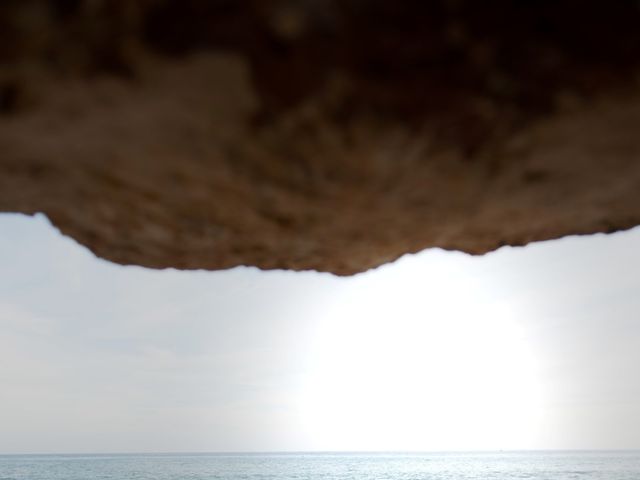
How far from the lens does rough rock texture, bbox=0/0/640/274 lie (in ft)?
5.72

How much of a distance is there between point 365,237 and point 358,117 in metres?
1.39

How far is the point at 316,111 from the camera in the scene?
1977 millimetres

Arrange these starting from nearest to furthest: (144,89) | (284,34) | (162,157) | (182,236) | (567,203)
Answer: (284,34) < (144,89) < (162,157) < (567,203) < (182,236)

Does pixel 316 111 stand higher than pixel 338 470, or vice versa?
pixel 316 111

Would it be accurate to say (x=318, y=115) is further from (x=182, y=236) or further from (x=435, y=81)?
(x=182, y=236)

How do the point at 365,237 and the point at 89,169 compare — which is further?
the point at 365,237

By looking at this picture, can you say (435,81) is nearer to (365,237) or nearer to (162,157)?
(162,157)

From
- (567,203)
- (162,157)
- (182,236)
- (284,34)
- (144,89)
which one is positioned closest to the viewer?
(284,34)

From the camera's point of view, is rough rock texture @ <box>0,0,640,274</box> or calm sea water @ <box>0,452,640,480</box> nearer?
rough rock texture @ <box>0,0,640,274</box>

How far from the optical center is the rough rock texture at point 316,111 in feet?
5.72

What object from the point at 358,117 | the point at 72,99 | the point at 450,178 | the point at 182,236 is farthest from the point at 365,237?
the point at 72,99

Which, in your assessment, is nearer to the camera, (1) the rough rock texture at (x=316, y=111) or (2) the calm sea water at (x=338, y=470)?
(1) the rough rock texture at (x=316, y=111)

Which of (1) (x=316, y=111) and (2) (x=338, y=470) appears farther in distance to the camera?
(2) (x=338, y=470)

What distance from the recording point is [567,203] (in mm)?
2898
